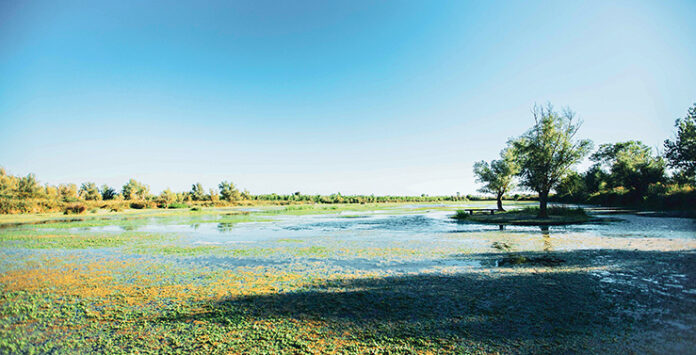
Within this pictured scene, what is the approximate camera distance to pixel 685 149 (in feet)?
113

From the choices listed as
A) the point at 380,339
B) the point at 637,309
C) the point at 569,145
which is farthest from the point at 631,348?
the point at 569,145

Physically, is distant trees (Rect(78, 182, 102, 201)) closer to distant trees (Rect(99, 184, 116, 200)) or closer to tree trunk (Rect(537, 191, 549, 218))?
distant trees (Rect(99, 184, 116, 200))

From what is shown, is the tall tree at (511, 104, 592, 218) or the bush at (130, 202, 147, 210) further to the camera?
the bush at (130, 202, 147, 210)

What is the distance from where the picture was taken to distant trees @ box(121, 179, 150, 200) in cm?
9861

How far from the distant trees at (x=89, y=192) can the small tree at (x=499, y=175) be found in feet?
350

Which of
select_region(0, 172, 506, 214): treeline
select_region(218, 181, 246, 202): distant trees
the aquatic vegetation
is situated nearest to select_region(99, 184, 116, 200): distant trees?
select_region(0, 172, 506, 214): treeline

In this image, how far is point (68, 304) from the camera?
7.07 m

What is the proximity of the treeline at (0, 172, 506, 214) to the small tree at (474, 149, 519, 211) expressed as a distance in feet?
24.7

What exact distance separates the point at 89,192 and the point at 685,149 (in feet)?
440

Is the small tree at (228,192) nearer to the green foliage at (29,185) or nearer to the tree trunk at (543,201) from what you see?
the green foliage at (29,185)

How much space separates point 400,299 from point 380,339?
212cm

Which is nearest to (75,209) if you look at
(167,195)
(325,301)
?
(167,195)

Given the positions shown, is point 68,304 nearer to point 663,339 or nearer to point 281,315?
point 281,315

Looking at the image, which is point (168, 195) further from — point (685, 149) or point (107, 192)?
point (685, 149)
